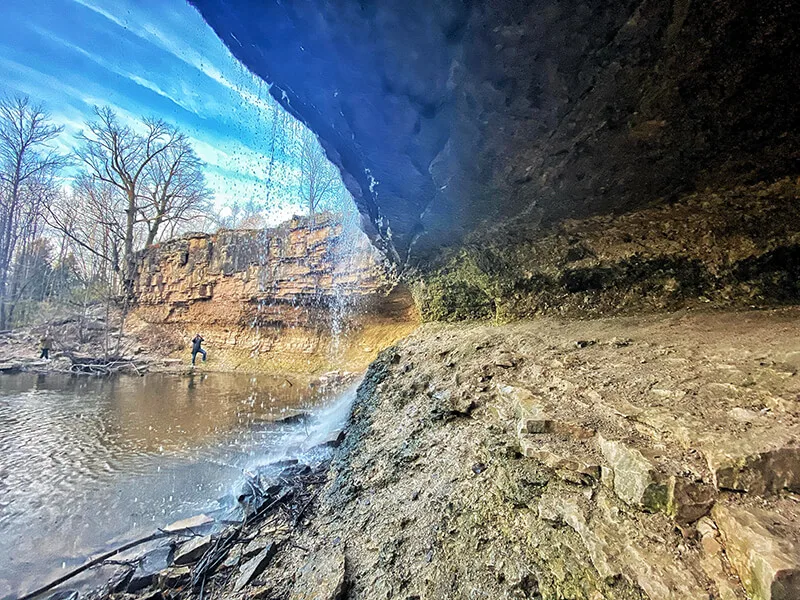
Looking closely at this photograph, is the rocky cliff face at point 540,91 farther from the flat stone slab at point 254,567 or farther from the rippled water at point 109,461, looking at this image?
the rippled water at point 109,461

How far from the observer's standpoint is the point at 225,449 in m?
4.71

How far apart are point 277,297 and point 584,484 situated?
12.6 meters

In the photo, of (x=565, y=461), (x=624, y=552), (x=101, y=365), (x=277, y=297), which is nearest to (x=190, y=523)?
(x=565, y=461)

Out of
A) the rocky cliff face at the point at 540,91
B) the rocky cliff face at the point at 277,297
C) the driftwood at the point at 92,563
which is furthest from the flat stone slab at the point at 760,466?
the rocky cliff face at the point at 277,297

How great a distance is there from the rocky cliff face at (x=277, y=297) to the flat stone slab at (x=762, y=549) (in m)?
→ 7.60

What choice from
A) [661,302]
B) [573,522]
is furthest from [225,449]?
[661,302]

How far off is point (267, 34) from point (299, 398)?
7.26 meters

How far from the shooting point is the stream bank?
970mm

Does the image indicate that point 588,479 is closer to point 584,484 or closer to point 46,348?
point 584,484

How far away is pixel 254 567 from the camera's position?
6.84 feet


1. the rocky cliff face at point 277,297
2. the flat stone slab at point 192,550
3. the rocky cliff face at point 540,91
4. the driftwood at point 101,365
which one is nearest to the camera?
the rocky cliff face at point 540,91

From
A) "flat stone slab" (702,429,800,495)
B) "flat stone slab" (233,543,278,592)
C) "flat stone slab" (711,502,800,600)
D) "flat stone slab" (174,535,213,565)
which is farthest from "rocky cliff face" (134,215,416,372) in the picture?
"flat stone slab" (711,502,800,600)

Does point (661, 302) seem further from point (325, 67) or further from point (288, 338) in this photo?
point (288, 338)

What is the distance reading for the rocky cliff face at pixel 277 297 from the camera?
10055 millimetres
